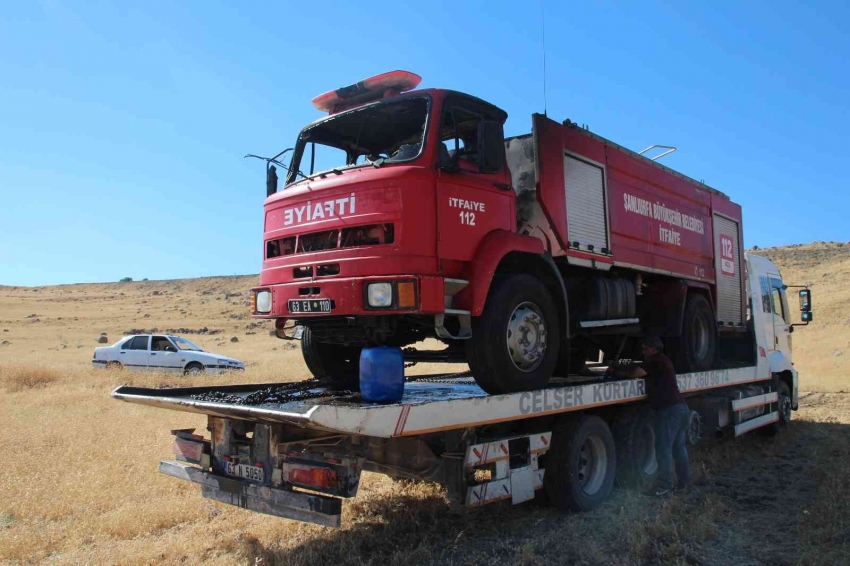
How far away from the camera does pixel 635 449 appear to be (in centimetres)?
699

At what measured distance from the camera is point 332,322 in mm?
5535

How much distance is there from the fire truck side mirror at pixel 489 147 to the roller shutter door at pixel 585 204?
1387 mm

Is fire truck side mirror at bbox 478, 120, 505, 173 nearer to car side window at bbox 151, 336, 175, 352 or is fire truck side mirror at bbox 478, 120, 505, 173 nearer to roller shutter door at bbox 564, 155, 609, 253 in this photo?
roller shutter door at bbox 564, 155, 609, 253

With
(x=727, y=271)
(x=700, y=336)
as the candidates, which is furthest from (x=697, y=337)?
(x=727, y=271)

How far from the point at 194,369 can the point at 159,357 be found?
114 cm

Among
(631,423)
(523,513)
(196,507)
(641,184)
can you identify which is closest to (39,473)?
(196,507)

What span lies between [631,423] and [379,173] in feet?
12.7

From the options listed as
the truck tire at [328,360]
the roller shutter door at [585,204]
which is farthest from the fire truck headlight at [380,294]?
the roller shutter door at [585,204]

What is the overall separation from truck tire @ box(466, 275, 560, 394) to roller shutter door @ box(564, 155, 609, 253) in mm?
1137

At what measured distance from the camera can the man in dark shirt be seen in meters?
6.99

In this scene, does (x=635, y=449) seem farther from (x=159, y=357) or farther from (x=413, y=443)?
(x=159, y=357)

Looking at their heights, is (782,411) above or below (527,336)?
below

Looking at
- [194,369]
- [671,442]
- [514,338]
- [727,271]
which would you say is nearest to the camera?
[514,338]

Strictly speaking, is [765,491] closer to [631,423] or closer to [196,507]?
[631,423]
